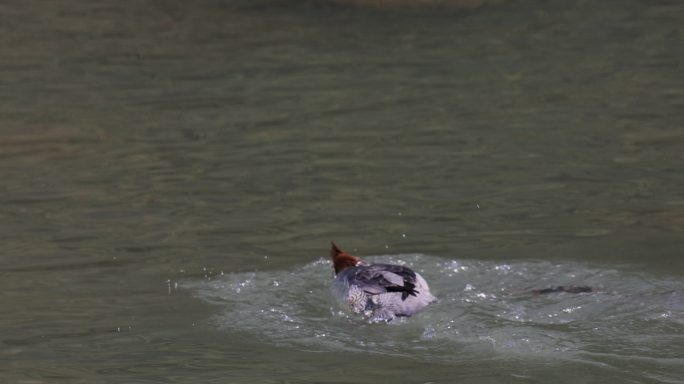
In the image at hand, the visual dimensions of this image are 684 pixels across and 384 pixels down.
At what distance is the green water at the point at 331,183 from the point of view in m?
6.94

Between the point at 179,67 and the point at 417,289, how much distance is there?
7972mm

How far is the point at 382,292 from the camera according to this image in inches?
293

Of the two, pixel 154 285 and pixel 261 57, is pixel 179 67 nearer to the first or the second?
pixel 261 57

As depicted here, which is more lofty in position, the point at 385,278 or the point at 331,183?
the point at 385,278

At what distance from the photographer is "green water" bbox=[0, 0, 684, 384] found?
22.8 ft

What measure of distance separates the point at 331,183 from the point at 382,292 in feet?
10.1

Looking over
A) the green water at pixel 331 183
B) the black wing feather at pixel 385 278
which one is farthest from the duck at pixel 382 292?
the green water at pixel 331 183

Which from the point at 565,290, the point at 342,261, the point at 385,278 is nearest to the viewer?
the point at 385,278

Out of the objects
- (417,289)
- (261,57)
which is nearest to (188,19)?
(261,57)

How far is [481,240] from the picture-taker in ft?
29.7

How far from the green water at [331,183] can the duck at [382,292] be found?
112 millimetres

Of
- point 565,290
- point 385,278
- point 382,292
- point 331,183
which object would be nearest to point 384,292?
point 382,292

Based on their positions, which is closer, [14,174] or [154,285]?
[154,285]

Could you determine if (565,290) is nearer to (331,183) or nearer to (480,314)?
(480,314)
